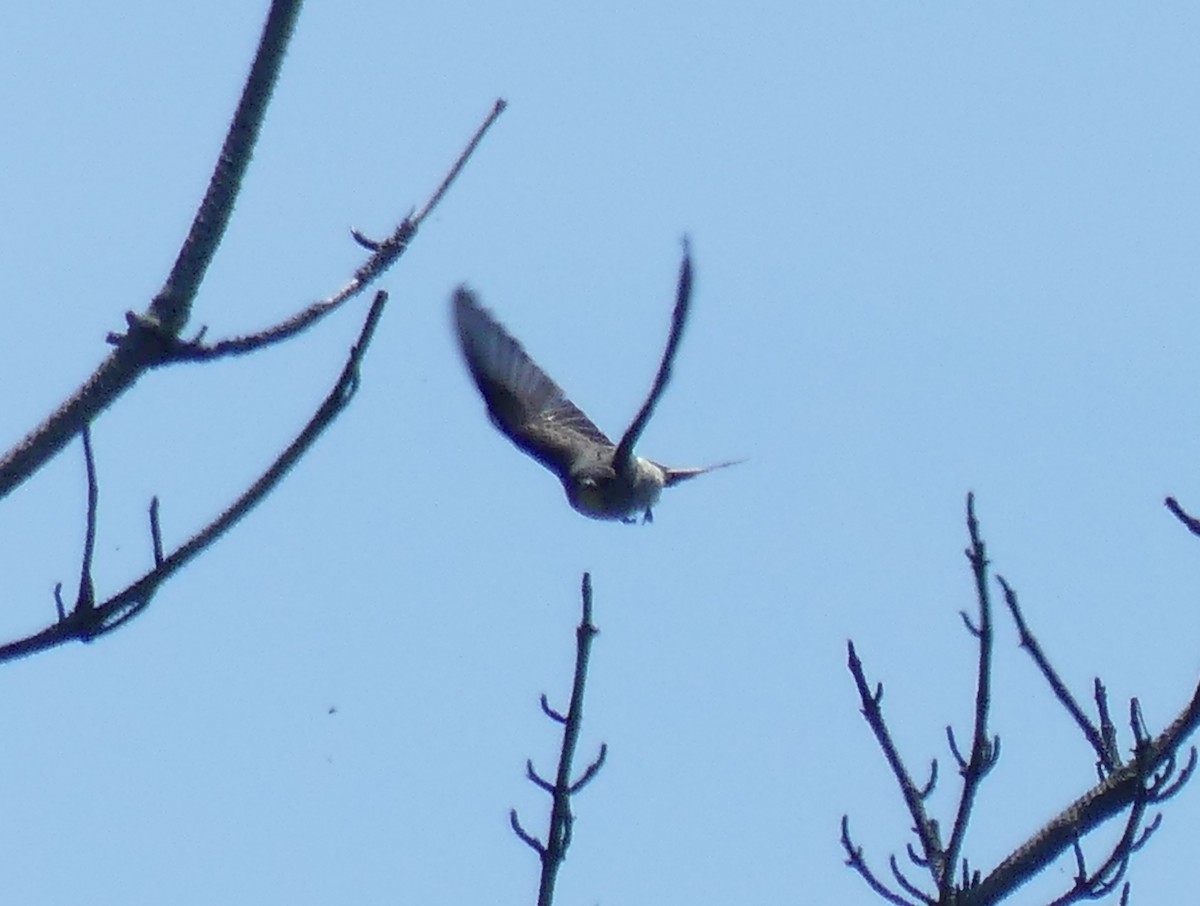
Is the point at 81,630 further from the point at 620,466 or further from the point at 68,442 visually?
the point at 620,466

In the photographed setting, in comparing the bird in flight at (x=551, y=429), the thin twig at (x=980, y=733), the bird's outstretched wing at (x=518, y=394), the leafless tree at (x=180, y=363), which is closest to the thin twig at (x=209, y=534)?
the leafless tree at (x=180, y=363)

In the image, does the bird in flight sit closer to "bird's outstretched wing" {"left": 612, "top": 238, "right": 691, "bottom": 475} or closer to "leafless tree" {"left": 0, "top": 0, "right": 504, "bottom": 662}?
"bird's outstretched wing" {"left": 612, "top": 238, "right": 691, "bottom": 475}

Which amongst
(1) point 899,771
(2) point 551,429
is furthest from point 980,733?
(2) point 551,429

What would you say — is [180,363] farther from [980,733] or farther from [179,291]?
[980,733]

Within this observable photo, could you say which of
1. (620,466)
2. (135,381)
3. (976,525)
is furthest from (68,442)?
(620,466)

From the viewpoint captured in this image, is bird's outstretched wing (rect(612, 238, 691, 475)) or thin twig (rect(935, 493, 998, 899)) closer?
thin twig (rect(935, 493, 998, 899))

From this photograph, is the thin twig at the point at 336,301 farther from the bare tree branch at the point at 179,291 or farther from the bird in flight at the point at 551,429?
the bird in flight at the point at 551,429

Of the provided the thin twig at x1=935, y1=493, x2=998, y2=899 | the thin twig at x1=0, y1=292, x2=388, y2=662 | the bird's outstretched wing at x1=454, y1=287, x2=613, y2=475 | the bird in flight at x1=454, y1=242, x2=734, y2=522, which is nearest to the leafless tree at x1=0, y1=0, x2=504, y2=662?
the thin twig at x1=0, y1=292, x2=388, y2=662
